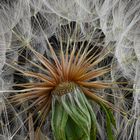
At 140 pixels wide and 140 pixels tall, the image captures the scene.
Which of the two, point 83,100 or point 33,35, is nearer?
point 83,100

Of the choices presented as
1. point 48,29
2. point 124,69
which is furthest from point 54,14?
point 124,69

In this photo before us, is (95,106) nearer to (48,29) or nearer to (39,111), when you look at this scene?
(39,111)

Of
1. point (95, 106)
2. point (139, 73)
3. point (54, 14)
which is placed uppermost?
point (54, 14)

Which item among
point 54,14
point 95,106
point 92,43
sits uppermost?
point 54,14

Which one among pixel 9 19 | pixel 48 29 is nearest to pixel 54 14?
pixel 48 29

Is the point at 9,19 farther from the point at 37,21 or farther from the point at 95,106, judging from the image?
the point at 95,106

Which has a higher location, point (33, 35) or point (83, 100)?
point (33, 35)

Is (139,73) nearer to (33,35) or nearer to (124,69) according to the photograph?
(124,69)

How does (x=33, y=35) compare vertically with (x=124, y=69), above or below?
above

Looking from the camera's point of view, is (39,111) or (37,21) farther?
(37,21)
